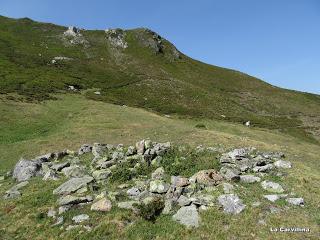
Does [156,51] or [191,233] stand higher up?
[156,51]

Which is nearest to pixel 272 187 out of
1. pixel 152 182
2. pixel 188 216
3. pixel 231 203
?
pixel 231 203

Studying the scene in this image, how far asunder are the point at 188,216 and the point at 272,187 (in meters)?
5.88

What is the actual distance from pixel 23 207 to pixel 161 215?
8049 mm

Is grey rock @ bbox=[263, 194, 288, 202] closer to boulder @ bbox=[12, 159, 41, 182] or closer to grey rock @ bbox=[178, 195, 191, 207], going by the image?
grey rock @ bbox=[178, 195, 191, 207]

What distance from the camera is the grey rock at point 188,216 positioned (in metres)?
18.2

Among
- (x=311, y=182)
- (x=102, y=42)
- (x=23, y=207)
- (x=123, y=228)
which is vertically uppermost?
(x=102, y=42)

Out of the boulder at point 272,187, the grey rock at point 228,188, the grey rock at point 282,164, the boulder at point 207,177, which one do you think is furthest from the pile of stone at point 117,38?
the grey rock at point 228,188

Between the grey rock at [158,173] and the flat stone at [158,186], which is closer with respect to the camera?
the flat stone at [158,186]

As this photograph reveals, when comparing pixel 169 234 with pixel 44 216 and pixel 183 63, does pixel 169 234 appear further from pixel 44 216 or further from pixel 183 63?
pixel 183 63

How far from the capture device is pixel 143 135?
45156 mm

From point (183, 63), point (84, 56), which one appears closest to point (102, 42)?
point (84, 56)

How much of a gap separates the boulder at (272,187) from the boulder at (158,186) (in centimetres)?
543

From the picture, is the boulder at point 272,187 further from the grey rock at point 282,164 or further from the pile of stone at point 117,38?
the pile of stone at point 117,38

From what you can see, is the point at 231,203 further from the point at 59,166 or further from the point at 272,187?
the point at 59,166
